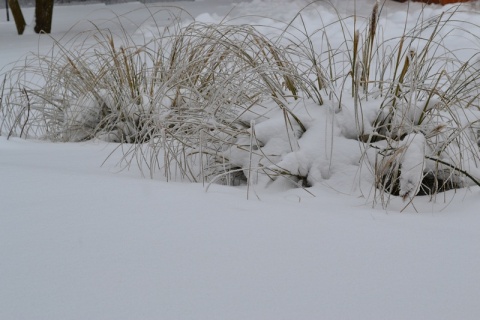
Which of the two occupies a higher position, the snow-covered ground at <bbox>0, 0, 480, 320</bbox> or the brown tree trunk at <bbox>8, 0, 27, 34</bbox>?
the brown tree trunk at <bbox>8, 0, 27, 34</bbox>

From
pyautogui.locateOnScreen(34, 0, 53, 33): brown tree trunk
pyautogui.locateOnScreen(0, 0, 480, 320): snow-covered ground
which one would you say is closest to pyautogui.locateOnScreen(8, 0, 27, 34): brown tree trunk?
pyautogui.locateOnScreen(34, 0, 53, 33): brown tree trunk

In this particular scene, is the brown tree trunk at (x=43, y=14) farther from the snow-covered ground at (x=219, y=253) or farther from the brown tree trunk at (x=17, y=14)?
the snow-covered ground at (x=219, y=253)

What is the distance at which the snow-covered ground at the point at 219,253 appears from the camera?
0.97m

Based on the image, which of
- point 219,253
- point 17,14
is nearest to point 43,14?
point 17,14

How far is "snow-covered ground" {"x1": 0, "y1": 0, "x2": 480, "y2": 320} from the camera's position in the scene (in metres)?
0.97

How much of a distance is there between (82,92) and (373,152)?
125cm

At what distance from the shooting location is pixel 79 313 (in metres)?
0.93

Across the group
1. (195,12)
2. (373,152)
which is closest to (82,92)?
(373,152)

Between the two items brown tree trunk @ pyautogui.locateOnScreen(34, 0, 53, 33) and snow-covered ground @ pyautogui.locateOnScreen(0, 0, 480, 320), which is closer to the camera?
snow-covered ground @ pyautogui.locateOnScreen(0, 0, 480, 320)

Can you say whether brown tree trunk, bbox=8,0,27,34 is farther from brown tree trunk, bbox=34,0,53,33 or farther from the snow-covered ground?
the snow-covered ground

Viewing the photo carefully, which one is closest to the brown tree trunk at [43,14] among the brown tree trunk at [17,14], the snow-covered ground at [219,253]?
the brown tree trunk at [17,14]

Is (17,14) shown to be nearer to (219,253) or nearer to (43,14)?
(43,14)

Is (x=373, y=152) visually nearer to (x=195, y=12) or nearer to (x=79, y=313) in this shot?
(x=79, y=313)

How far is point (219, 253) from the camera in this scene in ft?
3.74
